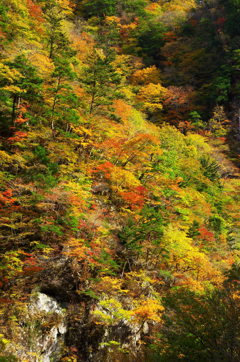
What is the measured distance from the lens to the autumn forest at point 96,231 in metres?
9.97

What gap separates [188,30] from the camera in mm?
46594

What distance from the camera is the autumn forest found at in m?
9.97

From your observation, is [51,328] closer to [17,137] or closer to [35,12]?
[17,137]

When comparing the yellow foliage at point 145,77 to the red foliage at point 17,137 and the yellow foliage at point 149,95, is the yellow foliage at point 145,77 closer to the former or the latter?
the yellow foliage at point 149,95

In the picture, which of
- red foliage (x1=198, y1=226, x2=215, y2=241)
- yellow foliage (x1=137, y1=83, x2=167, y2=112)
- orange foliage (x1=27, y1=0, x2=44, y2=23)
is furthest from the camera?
yellow foliage (x1=137, y1=83, x2=167, y2=112)

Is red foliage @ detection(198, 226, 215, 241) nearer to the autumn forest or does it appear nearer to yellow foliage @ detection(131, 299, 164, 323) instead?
the autumn forest

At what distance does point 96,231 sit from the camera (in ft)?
42.7

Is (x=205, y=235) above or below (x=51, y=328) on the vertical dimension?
above

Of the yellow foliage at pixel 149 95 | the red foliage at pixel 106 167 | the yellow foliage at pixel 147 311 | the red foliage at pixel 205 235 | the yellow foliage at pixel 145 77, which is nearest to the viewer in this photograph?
the yellow foliage at pixel 147 311

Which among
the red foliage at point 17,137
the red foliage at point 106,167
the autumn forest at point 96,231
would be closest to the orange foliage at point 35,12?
the autumn forest at point 96,231

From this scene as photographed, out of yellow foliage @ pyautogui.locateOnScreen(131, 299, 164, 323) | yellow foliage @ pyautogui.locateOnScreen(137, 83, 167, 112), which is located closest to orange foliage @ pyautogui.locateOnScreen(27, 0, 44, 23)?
yellow foliage @ pyautogui.locateOnScreen(137, 83, 167, 112)

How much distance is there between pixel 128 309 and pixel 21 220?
21.5ft

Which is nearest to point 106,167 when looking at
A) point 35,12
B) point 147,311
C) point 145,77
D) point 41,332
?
point 147,311

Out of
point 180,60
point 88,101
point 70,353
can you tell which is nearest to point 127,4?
point 180,60
